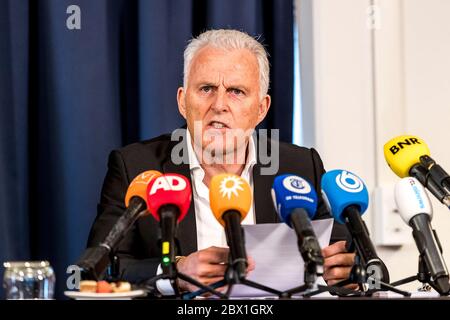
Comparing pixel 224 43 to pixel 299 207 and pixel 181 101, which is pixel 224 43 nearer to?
pixel 181 101

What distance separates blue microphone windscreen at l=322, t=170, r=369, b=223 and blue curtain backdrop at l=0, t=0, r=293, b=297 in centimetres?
129

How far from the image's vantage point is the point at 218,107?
2.55 m

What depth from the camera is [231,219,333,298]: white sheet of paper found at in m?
1.67

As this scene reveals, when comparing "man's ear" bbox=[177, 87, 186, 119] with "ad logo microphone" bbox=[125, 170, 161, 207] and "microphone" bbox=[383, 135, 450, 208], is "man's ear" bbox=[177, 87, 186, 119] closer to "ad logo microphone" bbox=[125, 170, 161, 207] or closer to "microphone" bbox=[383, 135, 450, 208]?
"microphone" bbox=[383, 135, 450, 208]

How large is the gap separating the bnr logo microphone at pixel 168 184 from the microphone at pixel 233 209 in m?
0.07

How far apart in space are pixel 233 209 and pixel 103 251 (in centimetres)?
25

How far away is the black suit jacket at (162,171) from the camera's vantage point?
8.01 feet

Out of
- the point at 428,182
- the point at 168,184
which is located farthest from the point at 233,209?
the point at 428,182

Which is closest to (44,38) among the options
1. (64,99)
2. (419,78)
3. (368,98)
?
(64,99)

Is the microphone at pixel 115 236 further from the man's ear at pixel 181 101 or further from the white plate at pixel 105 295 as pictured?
the man's ear at pixel 181 101

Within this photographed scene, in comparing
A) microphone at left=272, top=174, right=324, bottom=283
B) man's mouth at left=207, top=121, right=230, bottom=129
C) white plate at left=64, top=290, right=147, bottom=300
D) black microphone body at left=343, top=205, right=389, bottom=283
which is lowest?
white plate at left=64, top=290, right=147, bottom=300

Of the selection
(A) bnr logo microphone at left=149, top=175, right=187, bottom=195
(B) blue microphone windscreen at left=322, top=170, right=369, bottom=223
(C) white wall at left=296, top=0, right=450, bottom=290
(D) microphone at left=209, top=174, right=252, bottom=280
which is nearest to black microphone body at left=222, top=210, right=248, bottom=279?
(D) microphone at left=209, top=174, right=252, bottom=280

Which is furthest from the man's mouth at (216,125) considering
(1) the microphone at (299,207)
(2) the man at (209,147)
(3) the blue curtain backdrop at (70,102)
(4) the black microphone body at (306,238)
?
(4) the black microphone body at (306,238)

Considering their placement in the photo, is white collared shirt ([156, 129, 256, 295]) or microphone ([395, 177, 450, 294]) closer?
microphone ([395, 177, 450, 294])
